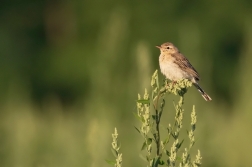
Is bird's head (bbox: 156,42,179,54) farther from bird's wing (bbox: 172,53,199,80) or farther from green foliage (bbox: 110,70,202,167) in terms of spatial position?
green foliage (bbox: 110,70,202,167)

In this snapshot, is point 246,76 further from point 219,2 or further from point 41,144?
point 219,2

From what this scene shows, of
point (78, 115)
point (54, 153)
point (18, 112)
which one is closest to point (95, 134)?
point (54, 153)

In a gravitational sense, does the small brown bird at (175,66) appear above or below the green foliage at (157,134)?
above

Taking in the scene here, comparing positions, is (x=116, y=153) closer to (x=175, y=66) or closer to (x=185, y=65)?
Answer: (x=175, y=66)

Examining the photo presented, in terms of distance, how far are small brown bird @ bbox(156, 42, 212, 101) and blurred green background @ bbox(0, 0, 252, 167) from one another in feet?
0.86

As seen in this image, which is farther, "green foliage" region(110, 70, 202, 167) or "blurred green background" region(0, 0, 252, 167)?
"blurred green background" region(0, 0, 252, 167)

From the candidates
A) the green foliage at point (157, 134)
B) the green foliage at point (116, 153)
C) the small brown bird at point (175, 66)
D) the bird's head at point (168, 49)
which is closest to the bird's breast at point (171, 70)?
the small brown bird at point (175, 66)

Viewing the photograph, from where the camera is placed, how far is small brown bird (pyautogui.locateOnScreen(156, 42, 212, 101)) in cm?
792

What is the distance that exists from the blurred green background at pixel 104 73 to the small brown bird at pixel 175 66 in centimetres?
26

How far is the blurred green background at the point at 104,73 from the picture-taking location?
848 centimetres

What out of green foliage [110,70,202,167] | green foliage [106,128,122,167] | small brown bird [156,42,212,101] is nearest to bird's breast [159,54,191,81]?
small brown bird [156,42,212,101]

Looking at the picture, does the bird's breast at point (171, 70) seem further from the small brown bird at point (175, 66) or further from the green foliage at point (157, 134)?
the green foliage at point (157, 134)

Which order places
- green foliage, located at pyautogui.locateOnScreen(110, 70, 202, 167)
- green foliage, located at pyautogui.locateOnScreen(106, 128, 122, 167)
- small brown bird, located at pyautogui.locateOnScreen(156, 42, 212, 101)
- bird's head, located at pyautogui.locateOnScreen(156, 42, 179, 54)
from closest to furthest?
green foliage, located at pyautogui.locateOnScreen(106, 128, 122, 167)
green foliage, located at pyautogui.locateOnScreen(110, 70, 202, 167)
small brown bird, located at pyautogui.locateOnScreen(156, 42, 212, 101)
bird's head, located at pyautogui.locateOnScreen(156, 42, 179, 54)

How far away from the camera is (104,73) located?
8.65 m
